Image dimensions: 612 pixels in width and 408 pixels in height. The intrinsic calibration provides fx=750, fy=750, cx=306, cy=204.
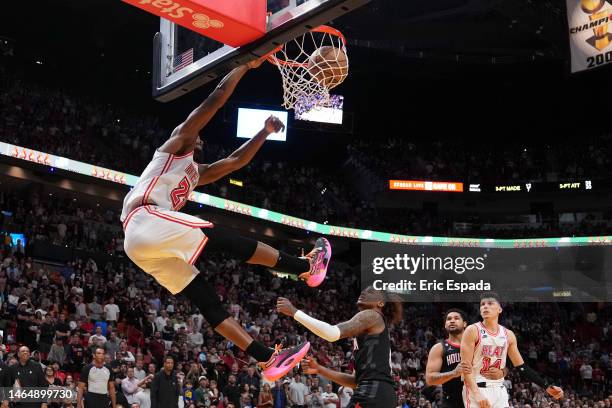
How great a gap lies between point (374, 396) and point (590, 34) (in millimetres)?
10177

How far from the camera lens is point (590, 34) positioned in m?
13.2

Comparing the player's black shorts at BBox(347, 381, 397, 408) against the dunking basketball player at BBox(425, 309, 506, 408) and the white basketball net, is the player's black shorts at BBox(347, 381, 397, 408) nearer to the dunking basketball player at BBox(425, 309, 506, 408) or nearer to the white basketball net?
the dunking basketball player at BBox(425, 309, 506, 408)

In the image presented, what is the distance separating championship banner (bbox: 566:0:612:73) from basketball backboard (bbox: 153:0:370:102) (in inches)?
346

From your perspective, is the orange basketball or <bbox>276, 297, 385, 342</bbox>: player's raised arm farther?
the orange basketball

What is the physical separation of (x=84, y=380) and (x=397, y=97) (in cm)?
2237

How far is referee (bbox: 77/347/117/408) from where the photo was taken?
11000 mm

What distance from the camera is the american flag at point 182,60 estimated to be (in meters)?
6.46

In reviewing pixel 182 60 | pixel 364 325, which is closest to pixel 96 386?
pixel 182 60

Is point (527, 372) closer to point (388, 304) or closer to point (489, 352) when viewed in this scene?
point (489, 352)

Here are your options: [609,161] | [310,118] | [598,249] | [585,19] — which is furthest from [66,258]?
[609,161]

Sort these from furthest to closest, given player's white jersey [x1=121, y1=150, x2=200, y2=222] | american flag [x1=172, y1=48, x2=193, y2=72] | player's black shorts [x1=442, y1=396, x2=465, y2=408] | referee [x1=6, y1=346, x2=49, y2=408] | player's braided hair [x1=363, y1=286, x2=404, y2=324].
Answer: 1. referee [x1=6, y1=346, x2=49, y2=408]
2. player's black shorts [x1=442, y1=396, x2=465, y2=408]
3. american flag [x1=172, y1=48, x2=193, y2=72]
4. player's braided hair [x1=363, y1=286, x2=404, y2=324]
5. player's white jersey [x1=121, y1=150, x2=200, y2=222]

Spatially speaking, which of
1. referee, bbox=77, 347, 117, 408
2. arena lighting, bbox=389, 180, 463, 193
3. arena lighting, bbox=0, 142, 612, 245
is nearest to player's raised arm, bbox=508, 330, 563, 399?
referee, bbox=77, 347, 117, 408

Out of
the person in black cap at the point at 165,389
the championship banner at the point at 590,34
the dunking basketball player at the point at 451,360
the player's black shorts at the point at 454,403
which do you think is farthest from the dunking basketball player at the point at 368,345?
the championship banner at the point at 590,34

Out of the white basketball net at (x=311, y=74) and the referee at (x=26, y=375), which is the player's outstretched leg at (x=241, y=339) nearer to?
the white basketball net at (x=311, y=74)
